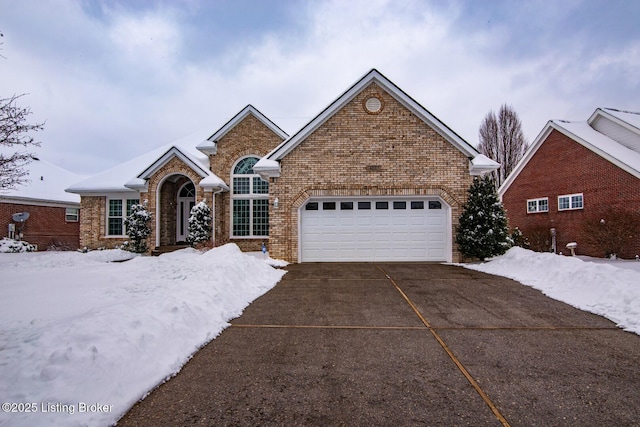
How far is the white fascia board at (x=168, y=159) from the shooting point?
49.3 feet

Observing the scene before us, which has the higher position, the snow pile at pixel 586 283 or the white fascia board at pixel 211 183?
the white fascia board at pixel 211 183

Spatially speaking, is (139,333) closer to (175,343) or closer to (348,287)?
(175,343)

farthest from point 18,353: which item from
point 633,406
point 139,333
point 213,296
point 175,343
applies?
point 633,406

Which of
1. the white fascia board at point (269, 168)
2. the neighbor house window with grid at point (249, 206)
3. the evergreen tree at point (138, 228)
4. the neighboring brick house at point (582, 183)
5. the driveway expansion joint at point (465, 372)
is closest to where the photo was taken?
the driveway expansion joint at point (465, 372)

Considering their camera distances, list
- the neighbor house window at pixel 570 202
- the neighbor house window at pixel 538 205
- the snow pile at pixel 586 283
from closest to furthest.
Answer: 1. the snow pile at pixel 586 283
2. the neighbor house window at pixel 570 202
3. the neighbor house window at pixel 538 205

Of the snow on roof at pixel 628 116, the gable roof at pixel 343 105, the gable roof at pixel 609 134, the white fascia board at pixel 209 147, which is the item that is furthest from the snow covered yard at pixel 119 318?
the snow on roof at pixel 628 116

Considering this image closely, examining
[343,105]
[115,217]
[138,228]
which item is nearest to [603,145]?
[343,105]

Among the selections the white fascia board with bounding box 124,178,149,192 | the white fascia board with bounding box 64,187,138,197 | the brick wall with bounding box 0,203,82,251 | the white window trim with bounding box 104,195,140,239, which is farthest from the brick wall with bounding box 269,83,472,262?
the brick wall with bounding box 0,203,82,251

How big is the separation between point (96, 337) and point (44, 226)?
2426 cm

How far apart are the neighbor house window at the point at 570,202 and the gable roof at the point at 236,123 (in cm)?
1467

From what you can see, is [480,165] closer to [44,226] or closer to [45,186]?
[44,226]

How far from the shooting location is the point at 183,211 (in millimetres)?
17234

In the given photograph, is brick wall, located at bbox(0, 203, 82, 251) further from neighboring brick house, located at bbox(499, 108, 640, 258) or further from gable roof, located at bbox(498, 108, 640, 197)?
gable roof, located at bbox(498, 108, 640, 197)

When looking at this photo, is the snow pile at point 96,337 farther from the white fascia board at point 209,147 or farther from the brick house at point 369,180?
the white fascia board at point 209,147
